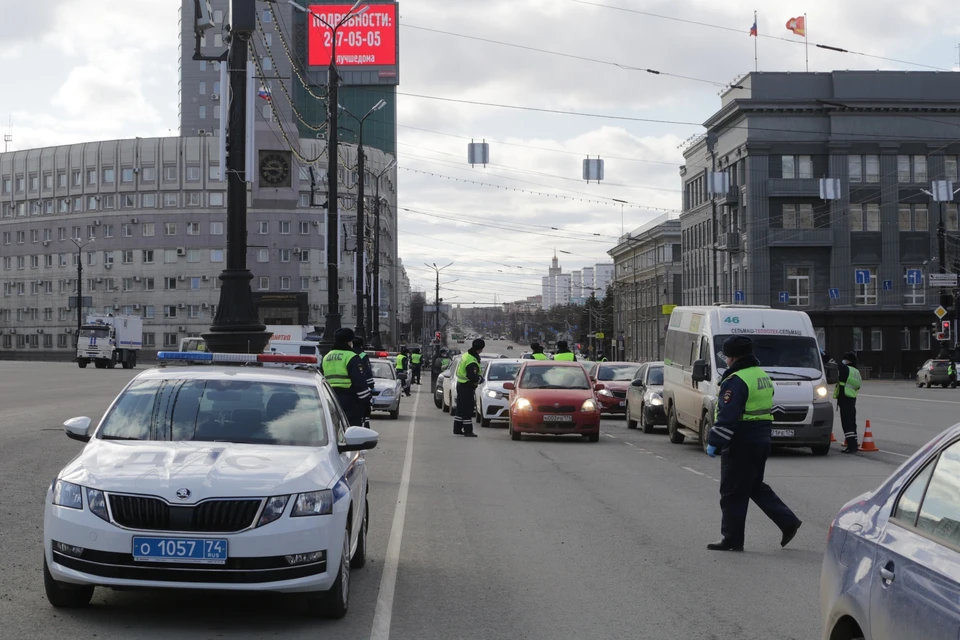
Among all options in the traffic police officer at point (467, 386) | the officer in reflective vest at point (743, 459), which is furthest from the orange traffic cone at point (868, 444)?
the officer in reflective vest at point (743, 459)

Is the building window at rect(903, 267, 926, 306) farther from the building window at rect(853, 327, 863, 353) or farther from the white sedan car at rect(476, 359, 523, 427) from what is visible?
the white sedan car at rect(476, 359, 523, 427)

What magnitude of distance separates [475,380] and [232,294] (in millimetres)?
6882

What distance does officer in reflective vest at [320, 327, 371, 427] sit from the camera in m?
15.7

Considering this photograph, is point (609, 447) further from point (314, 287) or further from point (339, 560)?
point (314, 287)

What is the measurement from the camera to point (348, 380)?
51.8 feet

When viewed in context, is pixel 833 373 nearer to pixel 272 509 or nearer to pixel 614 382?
pixel 614 382

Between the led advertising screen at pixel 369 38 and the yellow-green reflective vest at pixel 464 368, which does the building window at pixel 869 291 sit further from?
the yellow-green reflective vest at pixel 464 368

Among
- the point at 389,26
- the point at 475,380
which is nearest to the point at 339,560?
the point at 475,380

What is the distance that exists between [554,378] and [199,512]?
57.6 feet

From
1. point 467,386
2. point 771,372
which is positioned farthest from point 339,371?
point 771,372

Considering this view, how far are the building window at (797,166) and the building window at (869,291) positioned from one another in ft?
23.7

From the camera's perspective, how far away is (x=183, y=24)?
10444 cm

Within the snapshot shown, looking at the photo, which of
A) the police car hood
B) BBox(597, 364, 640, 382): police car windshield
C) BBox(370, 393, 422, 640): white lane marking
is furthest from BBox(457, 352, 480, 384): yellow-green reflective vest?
the police car hood

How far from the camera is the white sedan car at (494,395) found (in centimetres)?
2689
